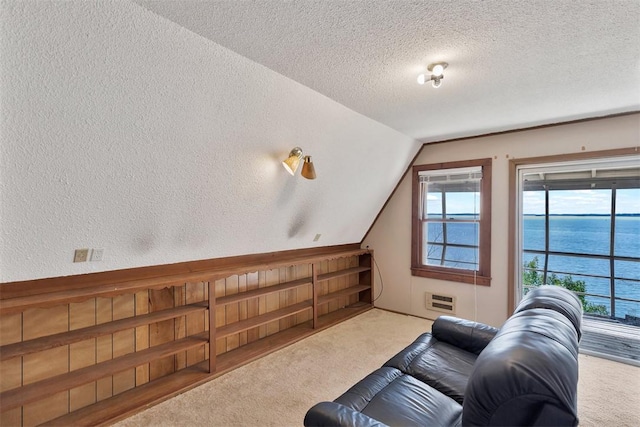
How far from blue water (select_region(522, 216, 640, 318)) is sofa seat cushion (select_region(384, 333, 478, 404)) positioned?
1968 mm

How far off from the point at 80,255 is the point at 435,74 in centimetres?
268

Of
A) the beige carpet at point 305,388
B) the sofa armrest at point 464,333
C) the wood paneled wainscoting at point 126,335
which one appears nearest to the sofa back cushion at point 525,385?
the sofa armrest at point 464,333

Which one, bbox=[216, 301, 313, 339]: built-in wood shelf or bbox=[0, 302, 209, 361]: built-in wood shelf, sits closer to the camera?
bbox=[0, 302, 209, 361]: built-in wood shelf

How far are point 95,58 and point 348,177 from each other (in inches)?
95.8

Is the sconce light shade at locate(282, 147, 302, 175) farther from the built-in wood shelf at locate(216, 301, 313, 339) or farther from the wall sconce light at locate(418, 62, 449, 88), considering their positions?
the built-in wood shelf at locate(216, 301, 313, 339)

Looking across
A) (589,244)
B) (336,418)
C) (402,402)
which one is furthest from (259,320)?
(589,244)

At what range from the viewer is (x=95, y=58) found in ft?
4.67

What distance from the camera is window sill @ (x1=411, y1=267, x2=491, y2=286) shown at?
3633 mm

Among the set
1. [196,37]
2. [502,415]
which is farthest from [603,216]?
[196,37]

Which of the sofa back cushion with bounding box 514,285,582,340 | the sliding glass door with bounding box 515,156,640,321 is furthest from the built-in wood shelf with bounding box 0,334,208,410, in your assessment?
the sliding glass door with bounding box 515,156,640,321

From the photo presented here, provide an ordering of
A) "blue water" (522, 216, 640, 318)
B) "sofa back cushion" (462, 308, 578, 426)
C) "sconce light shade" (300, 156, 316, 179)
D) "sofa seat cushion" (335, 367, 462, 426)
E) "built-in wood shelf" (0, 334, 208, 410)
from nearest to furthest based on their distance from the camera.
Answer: "sofa back cushion" (462, 308, 578, 426), "sofa seat cushion" (335, 367, 462, 426), "built-in wood shelf" (0, 334, 208, 410), "sconce light shade" (300, 156, 316, 179), "blue water" (522, 216, 640, 318)

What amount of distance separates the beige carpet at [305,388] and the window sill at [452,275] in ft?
3.00

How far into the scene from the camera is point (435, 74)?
1993 millimetres

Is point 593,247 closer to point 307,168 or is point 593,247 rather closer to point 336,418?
point 307,168
